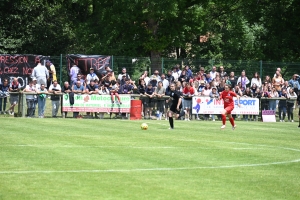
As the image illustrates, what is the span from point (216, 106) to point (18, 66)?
1018 cm

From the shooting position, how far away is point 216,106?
3416 centimetres

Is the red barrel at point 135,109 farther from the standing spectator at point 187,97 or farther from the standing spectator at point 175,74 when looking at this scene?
the standing spectator at point 175,74

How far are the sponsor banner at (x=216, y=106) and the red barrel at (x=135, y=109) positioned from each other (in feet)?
9.46

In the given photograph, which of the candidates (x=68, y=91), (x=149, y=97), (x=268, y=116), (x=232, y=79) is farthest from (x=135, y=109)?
(x=268, y=116)

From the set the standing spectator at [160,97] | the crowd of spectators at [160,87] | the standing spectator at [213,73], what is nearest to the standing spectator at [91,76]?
the crowd of spectators at [160,87]

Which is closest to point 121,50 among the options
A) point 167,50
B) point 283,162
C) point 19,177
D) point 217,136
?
point 167,50

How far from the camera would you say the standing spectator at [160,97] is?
3347cm

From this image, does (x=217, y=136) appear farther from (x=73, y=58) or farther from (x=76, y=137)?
(x=73, y=58)

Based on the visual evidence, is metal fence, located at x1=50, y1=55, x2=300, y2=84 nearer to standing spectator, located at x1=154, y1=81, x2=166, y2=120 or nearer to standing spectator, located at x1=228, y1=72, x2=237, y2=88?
standing spectator, located at x1=228, y1=72, x2=237, y2=88

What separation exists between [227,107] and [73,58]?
10706mm

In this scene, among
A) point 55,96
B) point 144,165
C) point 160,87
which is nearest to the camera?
point 144,165

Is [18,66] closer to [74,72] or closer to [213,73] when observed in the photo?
[74,72]

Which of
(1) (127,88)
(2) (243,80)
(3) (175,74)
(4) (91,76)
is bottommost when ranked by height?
(1) (127,88)

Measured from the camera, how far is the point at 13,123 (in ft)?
84.9
